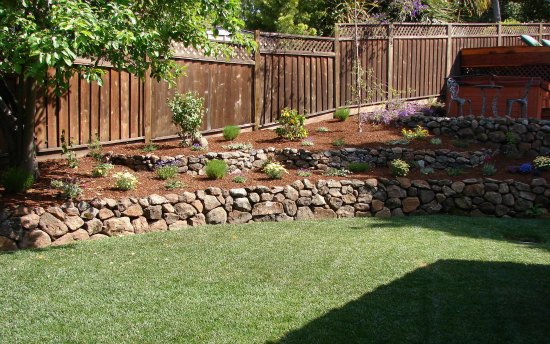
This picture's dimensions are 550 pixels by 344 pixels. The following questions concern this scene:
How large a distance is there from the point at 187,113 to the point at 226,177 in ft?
5.16

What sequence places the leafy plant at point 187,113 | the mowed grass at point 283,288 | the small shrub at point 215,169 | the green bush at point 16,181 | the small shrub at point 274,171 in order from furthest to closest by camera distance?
the leafy plant at point 187,113, the small shrub at point 274,171, the small shrub at point 215,169, the green bush at point 16,181, the mowed grass at point 283,288

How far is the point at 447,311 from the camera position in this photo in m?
5.16

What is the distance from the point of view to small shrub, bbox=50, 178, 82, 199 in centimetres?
814

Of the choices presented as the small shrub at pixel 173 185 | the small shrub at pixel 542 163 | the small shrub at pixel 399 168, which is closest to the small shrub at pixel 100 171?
the small shrub at pixel 173 185

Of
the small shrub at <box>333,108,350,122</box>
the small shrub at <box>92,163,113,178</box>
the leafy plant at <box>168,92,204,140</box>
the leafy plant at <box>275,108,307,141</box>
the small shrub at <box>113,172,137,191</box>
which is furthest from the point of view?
the small shrub at <box>333,108,350,122</box>

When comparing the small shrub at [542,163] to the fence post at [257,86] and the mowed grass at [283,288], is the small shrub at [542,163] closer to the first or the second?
the mowed grass at [283,288]

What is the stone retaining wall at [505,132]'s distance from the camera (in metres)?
11.7

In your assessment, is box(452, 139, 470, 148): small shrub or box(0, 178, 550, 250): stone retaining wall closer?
box(0, 178, 550, 250): stone retaining wall

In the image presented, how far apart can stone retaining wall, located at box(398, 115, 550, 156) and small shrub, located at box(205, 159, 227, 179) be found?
17.3 feet

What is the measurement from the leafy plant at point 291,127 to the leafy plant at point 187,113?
70.7 inches

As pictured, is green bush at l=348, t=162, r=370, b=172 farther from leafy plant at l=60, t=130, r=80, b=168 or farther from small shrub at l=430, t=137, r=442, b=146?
leafy plant at l=60, t=130, r=80, b=168

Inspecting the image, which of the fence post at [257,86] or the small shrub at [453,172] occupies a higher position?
the fence post at [257,86]

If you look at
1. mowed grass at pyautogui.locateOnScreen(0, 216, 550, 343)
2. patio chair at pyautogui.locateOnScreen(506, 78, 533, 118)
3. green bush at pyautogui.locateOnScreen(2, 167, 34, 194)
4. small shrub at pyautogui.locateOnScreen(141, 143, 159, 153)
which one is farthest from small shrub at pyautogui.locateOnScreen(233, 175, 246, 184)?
patio chair at pyautogui.locateOnScreen(506, 78, 533, 118)

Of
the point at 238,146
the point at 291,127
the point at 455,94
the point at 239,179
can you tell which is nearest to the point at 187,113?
the point at 238,146
